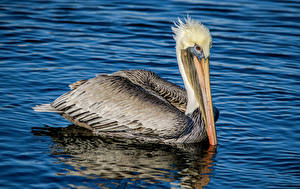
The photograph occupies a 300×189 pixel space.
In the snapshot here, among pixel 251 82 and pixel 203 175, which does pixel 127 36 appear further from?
pixel 203 175

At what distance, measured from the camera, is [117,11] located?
12695mm

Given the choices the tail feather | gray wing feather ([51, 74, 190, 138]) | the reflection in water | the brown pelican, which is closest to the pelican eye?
the brown pelican

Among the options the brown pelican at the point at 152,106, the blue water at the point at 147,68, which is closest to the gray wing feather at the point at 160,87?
the brown pelican at the point at 152,106

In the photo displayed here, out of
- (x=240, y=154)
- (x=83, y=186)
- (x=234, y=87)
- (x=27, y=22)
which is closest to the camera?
(x=83, y=186)

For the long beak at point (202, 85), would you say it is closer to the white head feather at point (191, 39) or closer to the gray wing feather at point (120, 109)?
the white head feather at point (191, 39)

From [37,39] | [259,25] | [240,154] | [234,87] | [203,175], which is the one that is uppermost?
[259,25]

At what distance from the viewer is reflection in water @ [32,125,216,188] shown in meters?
6.05

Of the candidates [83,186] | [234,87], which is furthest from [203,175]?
[234,87]

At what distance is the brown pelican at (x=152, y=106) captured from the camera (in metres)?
6.94

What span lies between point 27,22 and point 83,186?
22.2 ft

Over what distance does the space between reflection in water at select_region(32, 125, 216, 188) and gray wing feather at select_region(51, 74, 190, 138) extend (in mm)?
211

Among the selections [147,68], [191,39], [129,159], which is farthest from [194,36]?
[147,68]

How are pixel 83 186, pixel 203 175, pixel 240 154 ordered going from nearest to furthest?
1. pixel 83 186
2. pixel 203 175
3. pixel 240 154

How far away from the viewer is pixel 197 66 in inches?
277
